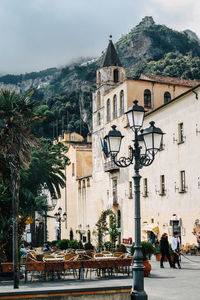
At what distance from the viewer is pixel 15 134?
1395cm

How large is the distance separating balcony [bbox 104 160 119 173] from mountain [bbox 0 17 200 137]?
48.7 m

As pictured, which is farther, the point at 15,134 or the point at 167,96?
the point at 167,96

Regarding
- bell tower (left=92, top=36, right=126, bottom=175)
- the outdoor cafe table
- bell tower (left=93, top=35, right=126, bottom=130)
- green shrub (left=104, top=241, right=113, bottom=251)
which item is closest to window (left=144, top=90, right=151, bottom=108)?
bell tower (left=92, top=36, right=126, bottom=175)

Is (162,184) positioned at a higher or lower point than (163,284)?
higher

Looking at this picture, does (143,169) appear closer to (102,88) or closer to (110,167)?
(110,167)

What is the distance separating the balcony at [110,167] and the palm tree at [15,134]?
29.3 metres

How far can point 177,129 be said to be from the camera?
1272 inches

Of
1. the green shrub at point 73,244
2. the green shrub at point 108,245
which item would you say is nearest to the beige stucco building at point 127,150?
the green shrub at point 73,244

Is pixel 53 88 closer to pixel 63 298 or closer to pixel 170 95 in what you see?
pixel 170 95

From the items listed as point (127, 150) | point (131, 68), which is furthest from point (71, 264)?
point (131, 68)

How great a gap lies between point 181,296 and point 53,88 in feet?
549

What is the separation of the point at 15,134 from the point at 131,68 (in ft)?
433

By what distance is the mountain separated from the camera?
4061 inches

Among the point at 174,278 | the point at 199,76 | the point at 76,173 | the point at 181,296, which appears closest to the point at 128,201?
the point at 76,173
